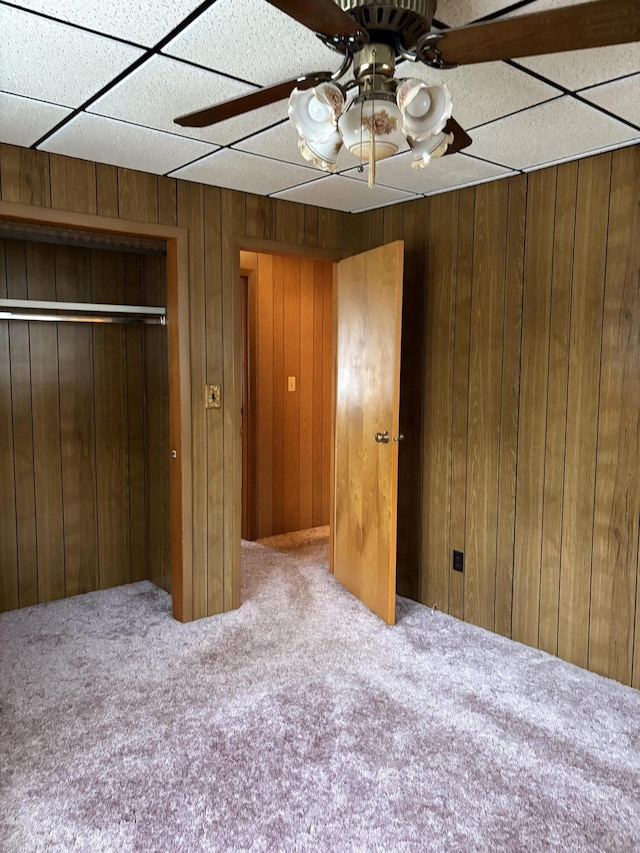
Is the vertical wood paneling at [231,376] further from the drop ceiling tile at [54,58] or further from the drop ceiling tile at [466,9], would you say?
the drop ceiling tile at [466,9]

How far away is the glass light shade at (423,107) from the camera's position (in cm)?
138

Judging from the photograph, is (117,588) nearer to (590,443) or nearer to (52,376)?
(52,376)

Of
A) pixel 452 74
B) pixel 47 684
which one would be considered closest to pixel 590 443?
pixel 452 74

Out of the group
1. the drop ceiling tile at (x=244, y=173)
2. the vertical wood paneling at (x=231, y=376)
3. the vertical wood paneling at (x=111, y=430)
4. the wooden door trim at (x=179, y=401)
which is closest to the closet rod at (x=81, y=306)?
the vertical wood paneling at (x=111, y=430)

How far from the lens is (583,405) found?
2.84 metres

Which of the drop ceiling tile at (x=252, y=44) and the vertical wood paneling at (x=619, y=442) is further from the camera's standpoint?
the vertical wood paneling at (x=619, y=442)

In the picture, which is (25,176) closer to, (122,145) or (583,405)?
(122,145)

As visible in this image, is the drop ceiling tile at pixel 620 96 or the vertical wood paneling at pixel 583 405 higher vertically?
the drop ceiling tile at pixel 620 96

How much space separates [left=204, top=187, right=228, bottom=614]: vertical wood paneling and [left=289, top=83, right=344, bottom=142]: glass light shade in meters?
1.89

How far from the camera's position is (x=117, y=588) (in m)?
3.92

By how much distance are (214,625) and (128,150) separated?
2.41 meters

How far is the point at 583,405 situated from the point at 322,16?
2.15 meters

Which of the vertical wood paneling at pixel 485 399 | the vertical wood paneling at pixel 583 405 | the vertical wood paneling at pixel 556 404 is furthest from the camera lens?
the vertical wood paneling at pixel 485 399

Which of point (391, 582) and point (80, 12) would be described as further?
point (391, 582)
